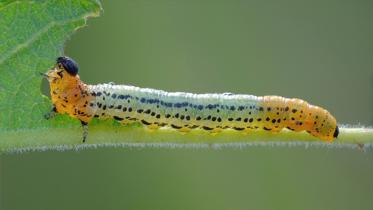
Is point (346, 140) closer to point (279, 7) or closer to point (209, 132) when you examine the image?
point (209, 132)

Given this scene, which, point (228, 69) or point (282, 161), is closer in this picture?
point (282, 161)

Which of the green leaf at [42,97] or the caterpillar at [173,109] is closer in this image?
the green leaf at [42,97]

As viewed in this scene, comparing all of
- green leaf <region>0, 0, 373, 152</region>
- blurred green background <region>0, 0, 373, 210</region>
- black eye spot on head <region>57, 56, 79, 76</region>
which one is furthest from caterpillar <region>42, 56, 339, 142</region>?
blurred green background <region>0, 0, 373, 210</region>

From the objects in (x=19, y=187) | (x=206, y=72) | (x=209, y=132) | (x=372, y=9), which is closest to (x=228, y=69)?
(x=206, y=72)

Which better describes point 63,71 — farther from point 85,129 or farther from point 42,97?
point 85,129

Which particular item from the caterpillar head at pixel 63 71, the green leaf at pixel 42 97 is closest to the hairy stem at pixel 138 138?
the green leaf at pixel 42 97

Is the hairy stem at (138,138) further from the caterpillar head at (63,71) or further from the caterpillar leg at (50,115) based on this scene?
the caterpillar head at (63,71)
